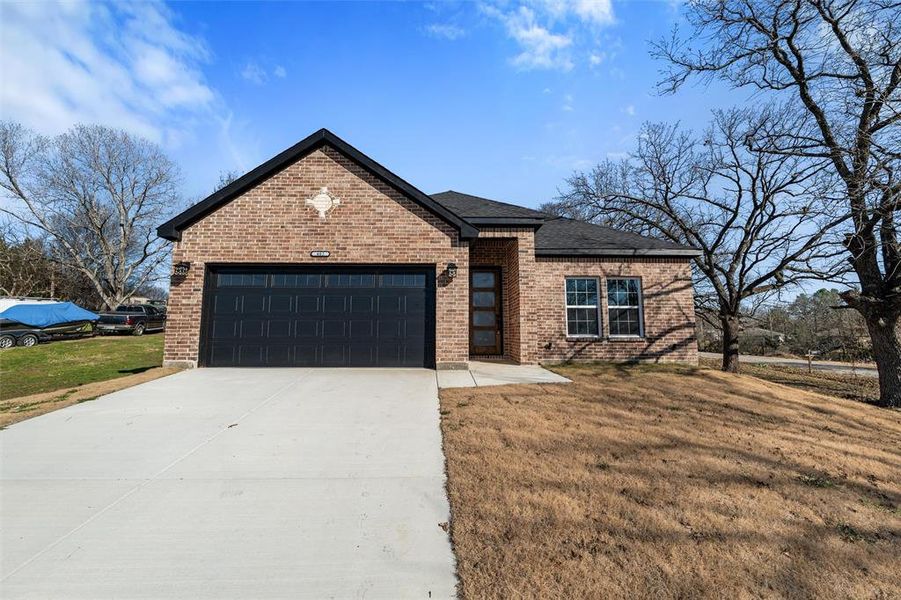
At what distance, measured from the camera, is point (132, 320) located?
Answer: 69.5 feet

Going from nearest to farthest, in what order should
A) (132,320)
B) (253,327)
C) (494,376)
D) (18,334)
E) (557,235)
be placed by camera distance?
(494,376) < (253,327) < (557,235) < (18,334) < (132,320)

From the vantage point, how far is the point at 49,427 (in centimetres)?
477

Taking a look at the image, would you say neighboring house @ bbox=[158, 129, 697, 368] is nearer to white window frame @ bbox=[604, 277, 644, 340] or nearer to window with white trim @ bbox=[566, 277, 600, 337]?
window with white trim @ bbox=[566, 277, 600, 337]

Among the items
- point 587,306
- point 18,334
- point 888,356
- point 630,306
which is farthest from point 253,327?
point 18,334

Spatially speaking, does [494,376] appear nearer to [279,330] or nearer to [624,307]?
[279,330]

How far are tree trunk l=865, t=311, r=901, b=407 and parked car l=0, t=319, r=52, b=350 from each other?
97.4ft

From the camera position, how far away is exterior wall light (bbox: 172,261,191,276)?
881cm

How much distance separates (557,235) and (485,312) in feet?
11.8

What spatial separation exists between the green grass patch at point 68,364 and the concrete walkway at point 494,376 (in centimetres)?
739

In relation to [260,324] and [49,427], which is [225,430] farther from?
[260,324]

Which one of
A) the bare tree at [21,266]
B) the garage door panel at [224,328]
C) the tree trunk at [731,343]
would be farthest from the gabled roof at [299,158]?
the bare tree at [21,266]

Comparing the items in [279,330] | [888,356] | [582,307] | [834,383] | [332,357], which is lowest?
[834,383]

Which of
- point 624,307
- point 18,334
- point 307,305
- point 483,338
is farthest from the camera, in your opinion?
point 18,334

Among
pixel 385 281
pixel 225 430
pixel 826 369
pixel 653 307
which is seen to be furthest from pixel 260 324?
pixel 826 369
